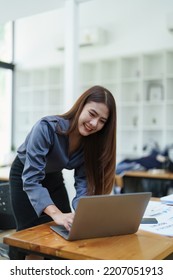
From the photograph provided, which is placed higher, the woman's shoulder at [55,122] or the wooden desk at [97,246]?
the woman's shoulder at [55,122]

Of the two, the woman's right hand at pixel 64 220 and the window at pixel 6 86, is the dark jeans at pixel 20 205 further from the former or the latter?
the window at pixel 6 86

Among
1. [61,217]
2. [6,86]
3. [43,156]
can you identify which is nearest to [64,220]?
[61,217]

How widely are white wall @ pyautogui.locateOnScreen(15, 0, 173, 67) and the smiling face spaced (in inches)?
159

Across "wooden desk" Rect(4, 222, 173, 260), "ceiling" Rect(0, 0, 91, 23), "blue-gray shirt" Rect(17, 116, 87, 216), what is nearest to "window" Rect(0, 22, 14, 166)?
"ceiling" Rect(0, 0, 91, 23)

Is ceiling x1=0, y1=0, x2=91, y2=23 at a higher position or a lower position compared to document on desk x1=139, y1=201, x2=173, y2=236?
higher

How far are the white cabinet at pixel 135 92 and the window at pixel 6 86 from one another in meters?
0.76

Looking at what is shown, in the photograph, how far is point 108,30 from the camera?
5852mm

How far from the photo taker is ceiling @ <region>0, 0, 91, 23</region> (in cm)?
324

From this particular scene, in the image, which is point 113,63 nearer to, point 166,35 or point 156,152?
point 166,35

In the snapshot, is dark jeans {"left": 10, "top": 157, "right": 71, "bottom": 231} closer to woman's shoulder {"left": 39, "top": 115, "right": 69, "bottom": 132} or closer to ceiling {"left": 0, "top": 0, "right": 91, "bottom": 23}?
woman's shoulder {"left": 39, "top": 115, "right": 69, "bottom": 132}

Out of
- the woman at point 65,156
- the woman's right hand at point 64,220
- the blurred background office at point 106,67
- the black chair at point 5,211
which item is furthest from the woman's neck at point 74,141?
the blurred background office at point 106,67

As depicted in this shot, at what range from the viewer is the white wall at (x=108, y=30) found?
212 inches
